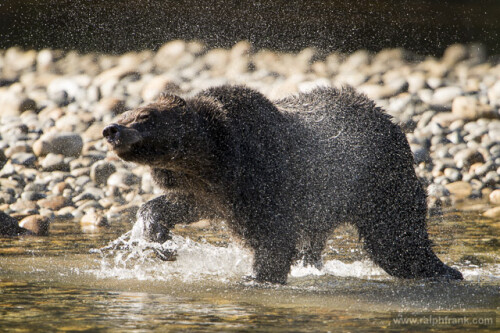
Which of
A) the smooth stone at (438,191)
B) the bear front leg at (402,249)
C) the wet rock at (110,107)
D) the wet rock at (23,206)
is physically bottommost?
the bear front leg at (402,249)

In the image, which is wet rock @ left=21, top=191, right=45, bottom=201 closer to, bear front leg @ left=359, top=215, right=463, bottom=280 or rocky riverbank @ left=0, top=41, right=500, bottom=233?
rocky riverbank @ left=0, top=41, right=500, bottom=233

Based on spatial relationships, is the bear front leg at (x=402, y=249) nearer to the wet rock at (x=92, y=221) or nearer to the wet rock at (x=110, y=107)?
the wet rock at (x=92, y=221)

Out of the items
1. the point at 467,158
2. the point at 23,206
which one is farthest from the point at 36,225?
the point at 467,158

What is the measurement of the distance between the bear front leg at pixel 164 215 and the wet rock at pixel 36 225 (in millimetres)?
2246

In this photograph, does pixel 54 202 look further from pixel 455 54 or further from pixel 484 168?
pixel 455 54

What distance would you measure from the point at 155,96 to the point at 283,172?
8.21 meters

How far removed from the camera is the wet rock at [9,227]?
7160mm

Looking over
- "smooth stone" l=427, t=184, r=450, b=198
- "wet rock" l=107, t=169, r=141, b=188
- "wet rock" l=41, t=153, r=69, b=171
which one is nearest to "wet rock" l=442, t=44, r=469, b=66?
"smooth stone" l=427, t=184, r=450, b=198

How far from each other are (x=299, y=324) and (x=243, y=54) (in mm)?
13415

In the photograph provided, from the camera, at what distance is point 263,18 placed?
17328 mm

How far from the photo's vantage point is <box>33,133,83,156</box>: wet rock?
36.8 ft

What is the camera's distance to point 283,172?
5.10m

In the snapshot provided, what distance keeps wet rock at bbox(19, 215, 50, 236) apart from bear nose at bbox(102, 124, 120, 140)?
343 cm

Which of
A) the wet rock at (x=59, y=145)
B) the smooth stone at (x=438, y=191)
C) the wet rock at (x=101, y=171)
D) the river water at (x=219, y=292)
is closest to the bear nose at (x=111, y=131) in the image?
the river water at (x=219, y=292)
